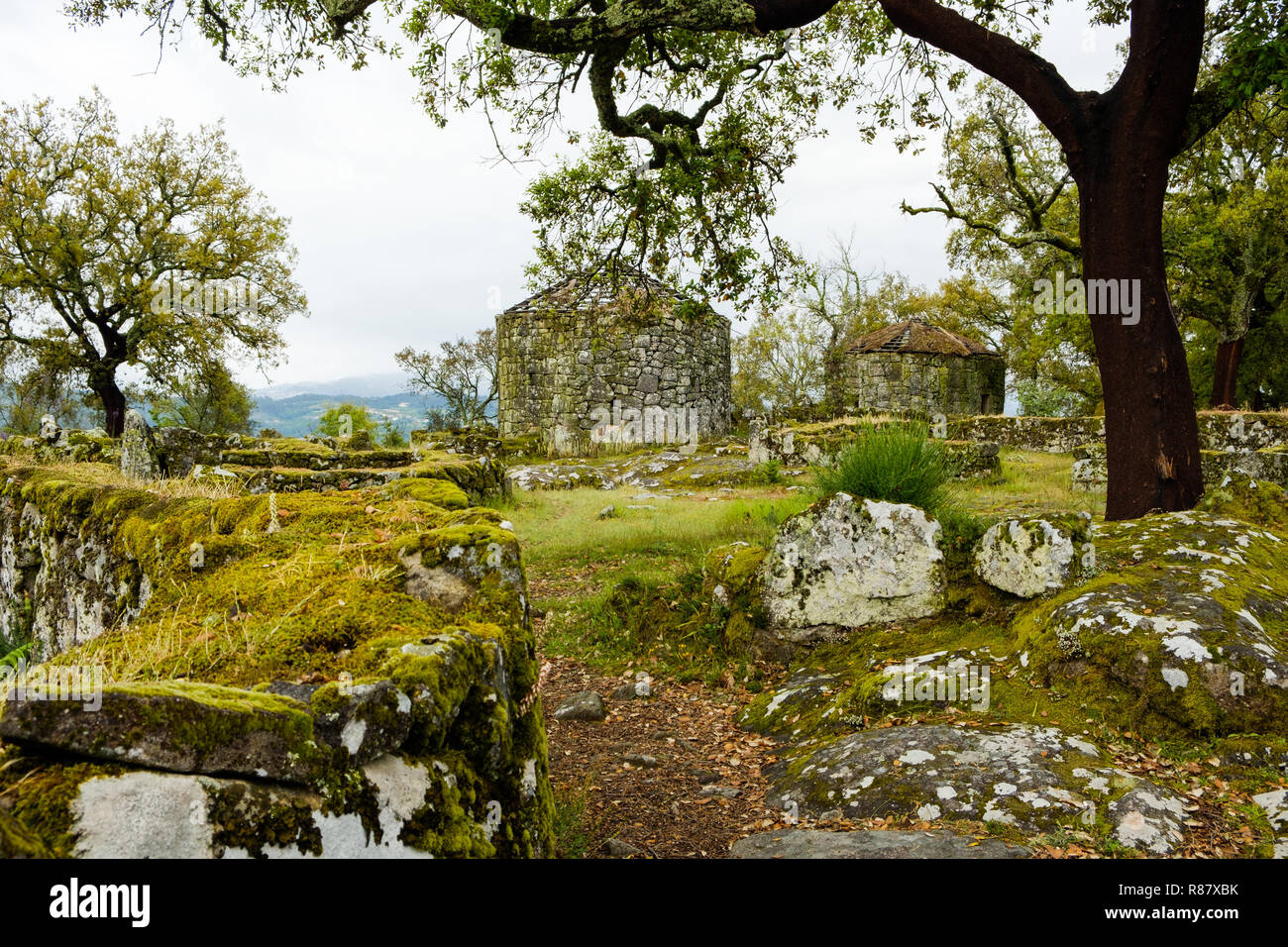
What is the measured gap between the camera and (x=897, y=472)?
6461mm

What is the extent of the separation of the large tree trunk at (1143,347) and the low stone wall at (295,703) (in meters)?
6.65

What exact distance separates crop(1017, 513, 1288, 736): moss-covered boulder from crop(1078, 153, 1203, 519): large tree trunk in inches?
66.6

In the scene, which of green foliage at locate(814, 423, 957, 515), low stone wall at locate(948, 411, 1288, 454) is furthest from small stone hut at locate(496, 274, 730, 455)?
green foliage at locate(814, 423, 957, 515)

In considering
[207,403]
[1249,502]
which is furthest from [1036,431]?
[207,403]

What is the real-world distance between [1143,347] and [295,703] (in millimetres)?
8110

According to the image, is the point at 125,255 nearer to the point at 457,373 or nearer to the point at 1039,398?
→ the point at 457,373

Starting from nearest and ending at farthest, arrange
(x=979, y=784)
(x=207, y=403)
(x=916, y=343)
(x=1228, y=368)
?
(x=979, y=784) → (x=1228, y=368) → (x=916, y=343) → (x=207, y=403)

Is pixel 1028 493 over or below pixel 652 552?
over

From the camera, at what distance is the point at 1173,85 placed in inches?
281

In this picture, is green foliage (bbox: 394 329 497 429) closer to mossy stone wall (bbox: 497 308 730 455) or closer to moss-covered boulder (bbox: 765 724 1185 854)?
mossy stone wall (bbox: 497 308 730 455)

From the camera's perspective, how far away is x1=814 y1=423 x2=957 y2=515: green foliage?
21.2 feet

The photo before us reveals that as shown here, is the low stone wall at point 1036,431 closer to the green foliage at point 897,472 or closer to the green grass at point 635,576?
the green grass at point 635,576

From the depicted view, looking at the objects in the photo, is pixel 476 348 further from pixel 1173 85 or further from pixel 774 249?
pixel 1173 85
